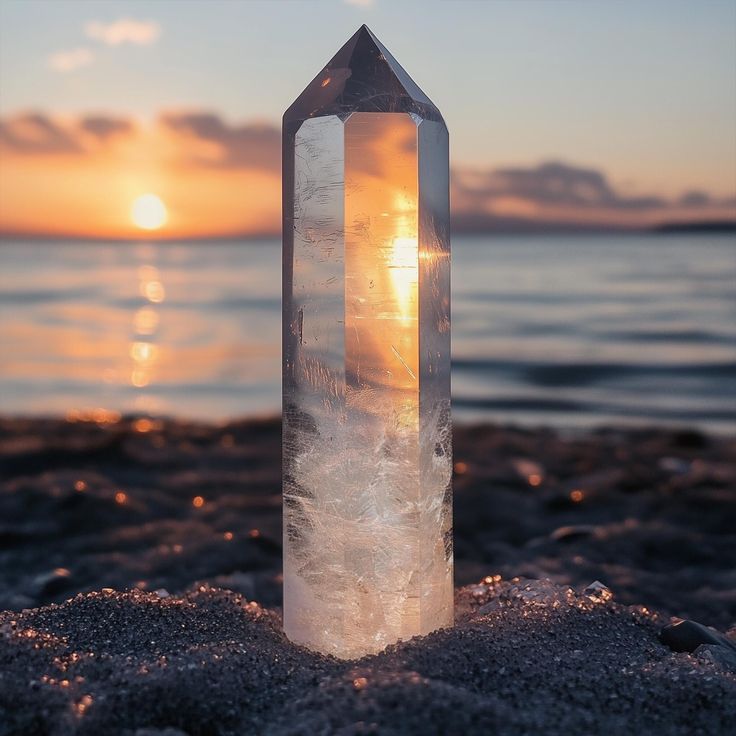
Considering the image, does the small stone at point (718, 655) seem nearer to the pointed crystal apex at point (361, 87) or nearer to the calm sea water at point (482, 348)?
the pointed crystal apex at point (361, 87)

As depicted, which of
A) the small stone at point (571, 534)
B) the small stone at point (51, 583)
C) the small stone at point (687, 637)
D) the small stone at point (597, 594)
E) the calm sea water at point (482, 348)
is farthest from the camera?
the calm sea water at point (482, 348)

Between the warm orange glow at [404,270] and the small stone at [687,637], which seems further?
the small stone at [687,637]

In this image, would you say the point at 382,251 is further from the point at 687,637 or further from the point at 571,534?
the point at 571,534

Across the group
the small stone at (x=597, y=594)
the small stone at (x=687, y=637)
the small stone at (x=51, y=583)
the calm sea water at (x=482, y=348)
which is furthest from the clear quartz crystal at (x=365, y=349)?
the calm sea water at (x=482, y=348)

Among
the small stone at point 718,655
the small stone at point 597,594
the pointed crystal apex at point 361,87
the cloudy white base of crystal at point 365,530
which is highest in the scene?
the pointed crystal apex at point 361,87

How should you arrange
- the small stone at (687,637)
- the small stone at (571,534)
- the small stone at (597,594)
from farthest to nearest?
1. the small stone at (571,534)
2. the small stone at (597,594)
3. the small stone at (687,637)

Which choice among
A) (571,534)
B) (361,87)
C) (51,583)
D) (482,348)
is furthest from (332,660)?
(482,348)

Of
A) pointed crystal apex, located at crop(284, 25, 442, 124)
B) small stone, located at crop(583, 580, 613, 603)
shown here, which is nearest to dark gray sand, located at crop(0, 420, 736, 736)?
small stone, located at crop(583, 580, 613, 603)

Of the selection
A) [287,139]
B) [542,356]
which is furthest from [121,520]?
[542,356]
